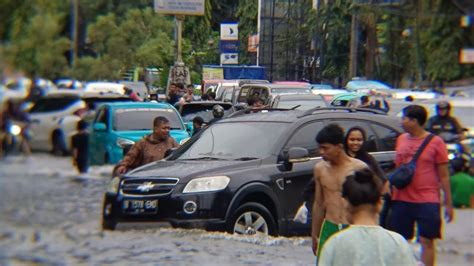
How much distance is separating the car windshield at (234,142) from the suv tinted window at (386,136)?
2.94ft

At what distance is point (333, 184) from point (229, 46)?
2081 mm

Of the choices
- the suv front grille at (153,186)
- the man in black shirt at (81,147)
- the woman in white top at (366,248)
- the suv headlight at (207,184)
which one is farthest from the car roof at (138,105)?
the suv headlight at (207,184)

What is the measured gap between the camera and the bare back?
14.0 feet

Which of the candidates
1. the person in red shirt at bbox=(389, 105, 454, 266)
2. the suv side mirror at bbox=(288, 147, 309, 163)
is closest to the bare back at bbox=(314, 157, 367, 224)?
the person in red shirt at bbox=(389, 105, 454, 266)

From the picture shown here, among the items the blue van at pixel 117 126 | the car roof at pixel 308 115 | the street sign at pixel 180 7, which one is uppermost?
the street sign at pixel 180 7

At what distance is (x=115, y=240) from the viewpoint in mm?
2803

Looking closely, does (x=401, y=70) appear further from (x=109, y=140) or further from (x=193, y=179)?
(x=193, y=179)

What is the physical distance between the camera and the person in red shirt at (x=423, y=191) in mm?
5031

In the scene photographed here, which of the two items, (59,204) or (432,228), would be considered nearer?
(59,204)

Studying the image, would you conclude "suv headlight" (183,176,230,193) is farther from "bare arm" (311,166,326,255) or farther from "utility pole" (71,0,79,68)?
"utility pole" (71,0,79,68)

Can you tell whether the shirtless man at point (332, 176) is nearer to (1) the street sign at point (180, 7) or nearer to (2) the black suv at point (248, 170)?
(2) the black suv at point (248, 170)

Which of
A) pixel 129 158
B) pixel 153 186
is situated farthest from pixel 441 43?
pixel 153 186

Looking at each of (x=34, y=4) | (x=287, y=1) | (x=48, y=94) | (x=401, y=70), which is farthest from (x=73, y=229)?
(x=401, y=70)

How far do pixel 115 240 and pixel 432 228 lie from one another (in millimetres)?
2702
